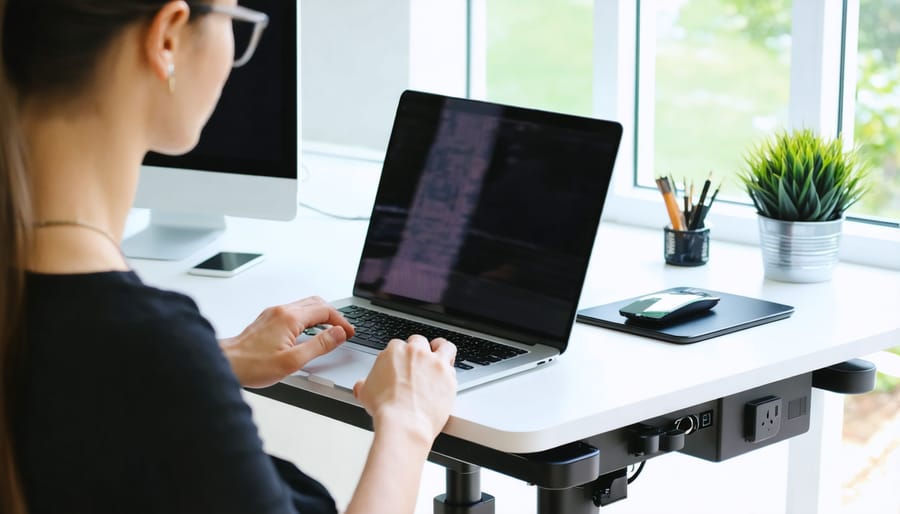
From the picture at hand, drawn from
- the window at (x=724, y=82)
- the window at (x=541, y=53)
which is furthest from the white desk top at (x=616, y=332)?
the window at (x=724, y=82)

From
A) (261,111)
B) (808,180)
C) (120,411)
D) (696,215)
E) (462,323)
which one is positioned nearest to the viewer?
(120,411)

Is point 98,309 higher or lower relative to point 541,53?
lower

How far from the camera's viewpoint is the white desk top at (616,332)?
1130 mm

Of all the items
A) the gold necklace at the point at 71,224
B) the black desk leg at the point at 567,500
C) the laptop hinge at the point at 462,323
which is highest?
the gold necklace at the point at 71,224

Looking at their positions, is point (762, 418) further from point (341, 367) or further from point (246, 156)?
point (246, 156)

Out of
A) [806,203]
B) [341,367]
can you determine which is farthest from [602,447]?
[806,203]

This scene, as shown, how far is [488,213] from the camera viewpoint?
1.41 metres

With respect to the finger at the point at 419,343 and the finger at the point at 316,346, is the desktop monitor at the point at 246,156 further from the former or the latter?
the finger at the point at 419,343

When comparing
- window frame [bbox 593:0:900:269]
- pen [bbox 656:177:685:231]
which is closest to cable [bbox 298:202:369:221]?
window frame [bbox 593:0:900:269]

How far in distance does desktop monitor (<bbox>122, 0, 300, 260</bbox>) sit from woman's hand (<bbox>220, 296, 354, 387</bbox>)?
1.71ft

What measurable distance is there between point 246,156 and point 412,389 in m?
0.89

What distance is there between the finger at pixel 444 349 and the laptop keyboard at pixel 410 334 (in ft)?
0.14

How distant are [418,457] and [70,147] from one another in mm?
396

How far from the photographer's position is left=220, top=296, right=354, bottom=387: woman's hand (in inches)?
49.3
